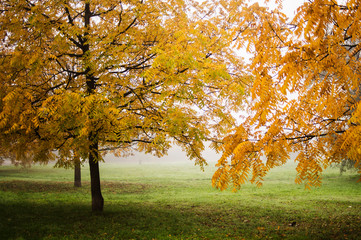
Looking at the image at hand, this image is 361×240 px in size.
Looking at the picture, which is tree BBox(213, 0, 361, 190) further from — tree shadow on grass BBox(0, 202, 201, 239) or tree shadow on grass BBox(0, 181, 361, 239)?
tree shadow on grass BBox(0, 202, 201, 239)

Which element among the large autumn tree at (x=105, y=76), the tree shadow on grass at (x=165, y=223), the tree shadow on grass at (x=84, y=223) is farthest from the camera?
the tree shadow on grass at (x=165, y=223)

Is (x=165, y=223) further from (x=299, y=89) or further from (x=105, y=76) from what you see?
(x=299, y=89)

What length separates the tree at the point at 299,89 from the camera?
279 cm

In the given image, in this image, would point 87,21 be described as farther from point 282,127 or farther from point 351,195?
point 351,195

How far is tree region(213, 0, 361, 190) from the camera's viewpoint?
110 inches

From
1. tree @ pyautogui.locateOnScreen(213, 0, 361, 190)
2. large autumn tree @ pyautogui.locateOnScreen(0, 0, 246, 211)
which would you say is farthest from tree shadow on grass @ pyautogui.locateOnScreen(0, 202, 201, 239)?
tree @ pyautogui.locateOnScreen(213, 0, 361, 190)

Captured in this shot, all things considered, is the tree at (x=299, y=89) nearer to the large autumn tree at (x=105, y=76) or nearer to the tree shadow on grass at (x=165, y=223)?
the large autumn tree at (x=105, y=76)

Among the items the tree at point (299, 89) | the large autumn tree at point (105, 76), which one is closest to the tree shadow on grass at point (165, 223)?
the large autumn tree at point (105, 76)

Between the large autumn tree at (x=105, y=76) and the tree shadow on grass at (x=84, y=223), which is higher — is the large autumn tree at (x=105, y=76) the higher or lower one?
the higher one

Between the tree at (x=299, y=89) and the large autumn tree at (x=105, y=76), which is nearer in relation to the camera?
the tree at (x=299, y=89)

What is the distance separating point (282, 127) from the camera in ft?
12.0

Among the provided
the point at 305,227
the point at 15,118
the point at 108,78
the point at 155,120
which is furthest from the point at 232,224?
the point at 15,118

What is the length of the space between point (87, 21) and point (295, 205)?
1219 cm

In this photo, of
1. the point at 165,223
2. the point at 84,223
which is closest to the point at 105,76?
the point at 84,223
